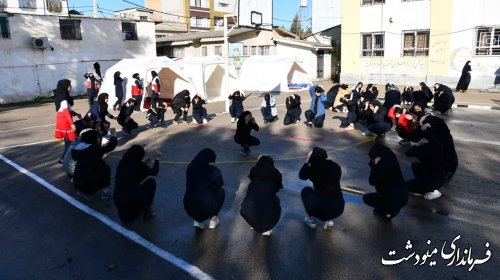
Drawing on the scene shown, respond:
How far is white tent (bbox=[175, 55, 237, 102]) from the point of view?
17.5m

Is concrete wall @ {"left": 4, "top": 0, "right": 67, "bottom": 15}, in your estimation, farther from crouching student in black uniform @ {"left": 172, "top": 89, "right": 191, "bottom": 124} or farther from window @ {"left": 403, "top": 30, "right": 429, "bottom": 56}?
crouching student in black uniform @ {"left": 172, "top": 89, "right": 191, "bottom": 124}

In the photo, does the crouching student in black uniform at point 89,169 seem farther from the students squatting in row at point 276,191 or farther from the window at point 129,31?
the window at point 129,31

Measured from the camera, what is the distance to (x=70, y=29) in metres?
24.3

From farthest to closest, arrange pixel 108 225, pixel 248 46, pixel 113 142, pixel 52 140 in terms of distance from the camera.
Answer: pixel 248 46, pixel 52 140, pixel 113 142, pixel 108 225

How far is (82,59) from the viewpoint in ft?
81.3

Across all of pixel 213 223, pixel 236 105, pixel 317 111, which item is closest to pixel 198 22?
pixel 236 105

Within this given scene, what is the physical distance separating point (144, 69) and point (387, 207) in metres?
14.0

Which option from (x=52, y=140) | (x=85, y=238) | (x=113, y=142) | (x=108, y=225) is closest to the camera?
(x=85, y=238)

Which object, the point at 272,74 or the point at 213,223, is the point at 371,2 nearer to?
the point at 272,74

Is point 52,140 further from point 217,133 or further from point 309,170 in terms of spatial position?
point 309,170

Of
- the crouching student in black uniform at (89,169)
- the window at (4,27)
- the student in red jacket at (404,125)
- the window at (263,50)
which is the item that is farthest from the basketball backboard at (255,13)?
the window at (4,27)

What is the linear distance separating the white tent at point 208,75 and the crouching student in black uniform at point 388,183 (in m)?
13.0

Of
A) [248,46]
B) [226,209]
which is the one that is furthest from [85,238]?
[248,46]

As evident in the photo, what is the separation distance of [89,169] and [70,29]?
2106 cm
